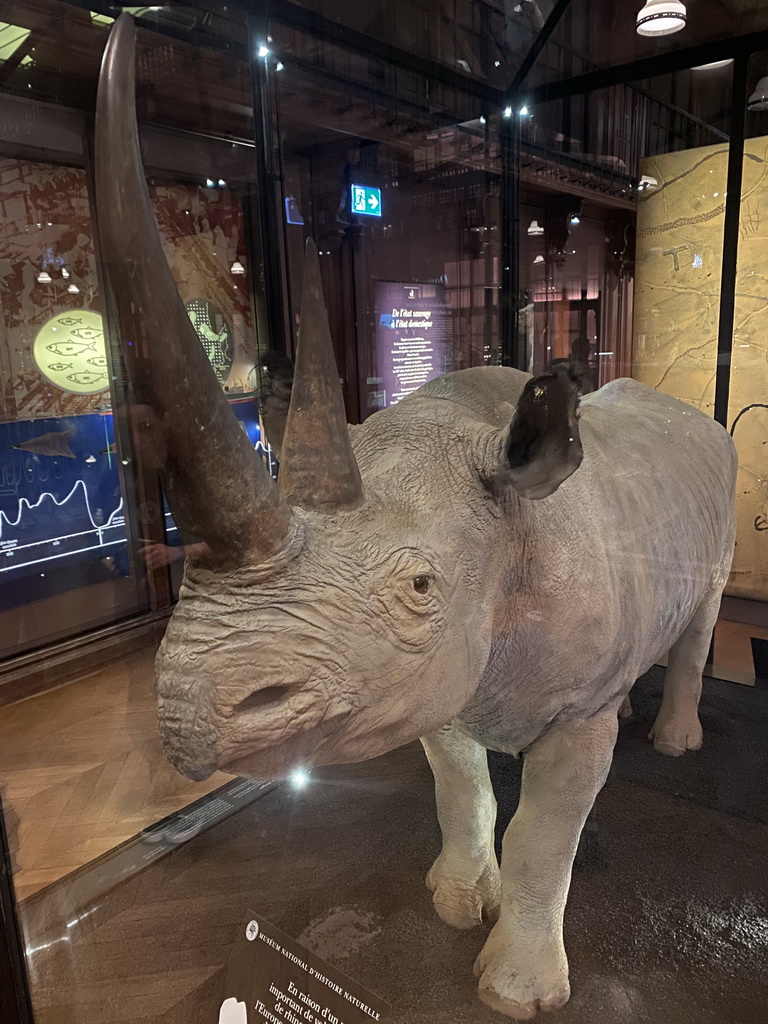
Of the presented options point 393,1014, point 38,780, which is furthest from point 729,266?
point 38,780

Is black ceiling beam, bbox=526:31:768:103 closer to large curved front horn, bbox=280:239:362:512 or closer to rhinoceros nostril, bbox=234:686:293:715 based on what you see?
large curved front horn, bbox=280:239:362:512

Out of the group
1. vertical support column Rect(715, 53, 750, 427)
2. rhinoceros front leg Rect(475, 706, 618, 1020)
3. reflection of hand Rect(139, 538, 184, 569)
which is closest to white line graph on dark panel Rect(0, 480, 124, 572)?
reflection of hand Rect(139, 538, 184, 569)

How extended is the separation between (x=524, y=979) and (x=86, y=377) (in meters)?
2.36

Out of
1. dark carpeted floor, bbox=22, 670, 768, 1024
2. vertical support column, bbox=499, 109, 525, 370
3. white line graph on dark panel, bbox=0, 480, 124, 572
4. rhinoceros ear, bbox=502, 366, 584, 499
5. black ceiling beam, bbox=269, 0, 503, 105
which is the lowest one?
dark carpeted floor, bbox=22, 670, 768, 1024

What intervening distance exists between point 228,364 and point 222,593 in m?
1.28

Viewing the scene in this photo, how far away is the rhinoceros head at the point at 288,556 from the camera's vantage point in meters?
0.93

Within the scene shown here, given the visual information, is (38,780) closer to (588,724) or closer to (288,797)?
(288,797)

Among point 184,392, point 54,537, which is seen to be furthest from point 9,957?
point 54,537

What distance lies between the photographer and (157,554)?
112 inches

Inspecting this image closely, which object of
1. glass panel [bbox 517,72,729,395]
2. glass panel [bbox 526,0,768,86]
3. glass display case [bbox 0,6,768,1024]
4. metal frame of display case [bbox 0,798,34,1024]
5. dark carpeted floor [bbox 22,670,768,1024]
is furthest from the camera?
glass panel [bbox 526,0,768,86]

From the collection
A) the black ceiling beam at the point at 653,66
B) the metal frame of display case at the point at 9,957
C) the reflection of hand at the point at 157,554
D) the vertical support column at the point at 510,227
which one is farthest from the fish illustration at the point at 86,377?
the black ceiling beam at the point at 653,66

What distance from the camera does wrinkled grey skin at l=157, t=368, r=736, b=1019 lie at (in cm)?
110

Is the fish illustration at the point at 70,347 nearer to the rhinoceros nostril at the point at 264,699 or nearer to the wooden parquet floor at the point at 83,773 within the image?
the wooden parquet floor at the point at 83,773

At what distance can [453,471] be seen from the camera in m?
1.46
